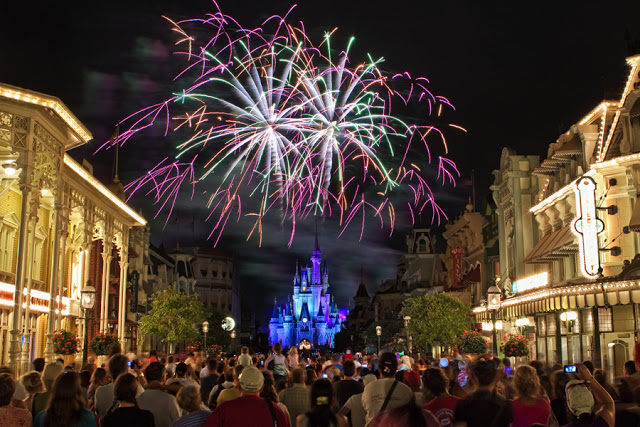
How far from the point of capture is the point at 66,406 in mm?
7969

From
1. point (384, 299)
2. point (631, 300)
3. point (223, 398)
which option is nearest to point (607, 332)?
point (631, 300)

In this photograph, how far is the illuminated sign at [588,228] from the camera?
34.5 metres

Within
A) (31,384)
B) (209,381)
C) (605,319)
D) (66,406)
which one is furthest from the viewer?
(605,319)

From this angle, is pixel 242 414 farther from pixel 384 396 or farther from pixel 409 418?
pixel 384 396

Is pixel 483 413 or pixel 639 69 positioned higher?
pixel 639 69

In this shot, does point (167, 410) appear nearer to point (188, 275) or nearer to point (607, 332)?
point (607, 332)

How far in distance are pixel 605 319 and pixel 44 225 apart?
1123 inches

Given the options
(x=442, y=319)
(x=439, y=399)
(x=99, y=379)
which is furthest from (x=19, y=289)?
(x=442, y=319)

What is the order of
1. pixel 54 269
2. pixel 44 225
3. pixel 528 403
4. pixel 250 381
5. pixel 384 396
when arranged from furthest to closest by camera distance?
1. pixel 44 225
2. pixel 54 269
3. pixel 384 396
4. pixel 528 403
5. pixel 250 381

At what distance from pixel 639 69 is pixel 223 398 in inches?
1247

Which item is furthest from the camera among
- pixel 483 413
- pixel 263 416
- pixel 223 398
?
pixel 223 398

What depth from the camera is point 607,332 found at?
3700 centimetres

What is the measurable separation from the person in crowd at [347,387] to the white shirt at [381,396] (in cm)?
275

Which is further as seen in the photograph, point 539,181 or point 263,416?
point 539,181
